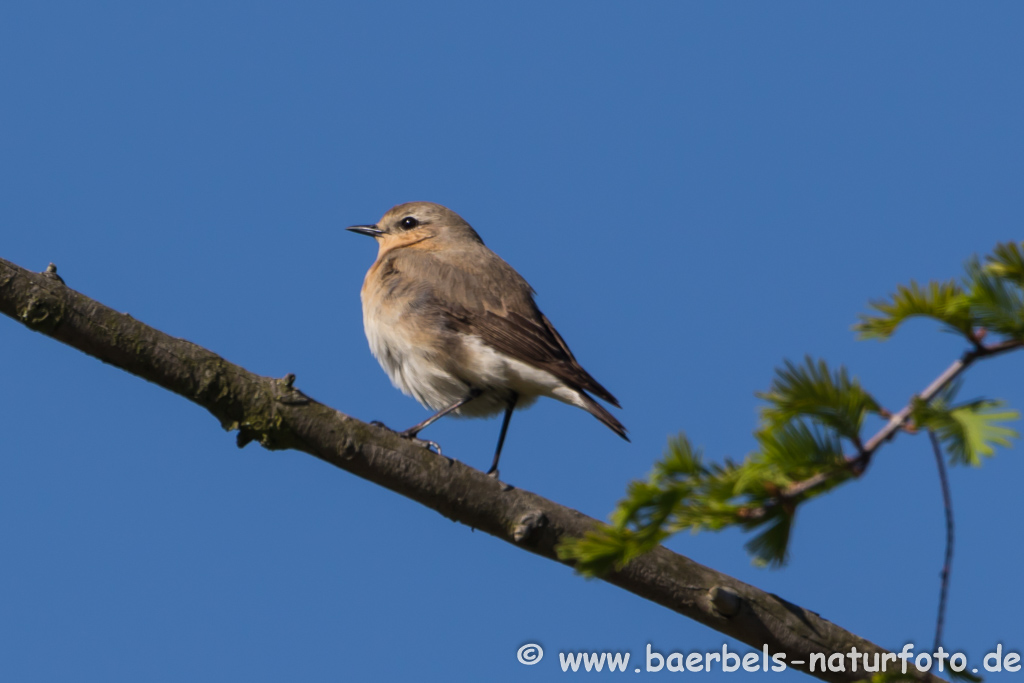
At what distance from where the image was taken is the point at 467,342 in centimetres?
738

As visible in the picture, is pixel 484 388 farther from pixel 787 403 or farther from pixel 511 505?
pixel 787 403

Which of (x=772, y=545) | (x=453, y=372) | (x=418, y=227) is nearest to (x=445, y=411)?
(x=453, y=372)

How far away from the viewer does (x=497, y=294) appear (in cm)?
789

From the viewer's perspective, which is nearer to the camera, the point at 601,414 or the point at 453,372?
the point at 601,414

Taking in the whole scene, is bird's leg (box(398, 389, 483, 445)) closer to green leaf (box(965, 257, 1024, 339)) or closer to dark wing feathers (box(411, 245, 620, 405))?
dark wing feathers (box(411, 245, 620, 405))

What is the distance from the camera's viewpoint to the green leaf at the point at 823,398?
2.48 m

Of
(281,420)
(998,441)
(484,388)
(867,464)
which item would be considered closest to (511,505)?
(281,420)

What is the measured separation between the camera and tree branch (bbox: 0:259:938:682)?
409cm

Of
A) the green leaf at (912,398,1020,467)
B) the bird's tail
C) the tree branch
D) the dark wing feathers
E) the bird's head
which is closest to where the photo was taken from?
the green leaf at (912,398,1020,467)

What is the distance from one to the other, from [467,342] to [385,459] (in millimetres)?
3036

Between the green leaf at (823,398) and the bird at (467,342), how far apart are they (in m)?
4.17

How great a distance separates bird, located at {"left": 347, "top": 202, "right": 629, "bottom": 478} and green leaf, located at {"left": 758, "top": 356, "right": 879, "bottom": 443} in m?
4.17

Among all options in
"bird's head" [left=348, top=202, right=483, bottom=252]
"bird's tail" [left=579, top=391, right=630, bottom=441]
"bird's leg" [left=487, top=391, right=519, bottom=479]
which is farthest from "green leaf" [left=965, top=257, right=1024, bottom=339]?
"bird's head" [left=348, top=202, right=483, bottom=252]

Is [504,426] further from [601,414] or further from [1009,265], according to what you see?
[1009,265]
